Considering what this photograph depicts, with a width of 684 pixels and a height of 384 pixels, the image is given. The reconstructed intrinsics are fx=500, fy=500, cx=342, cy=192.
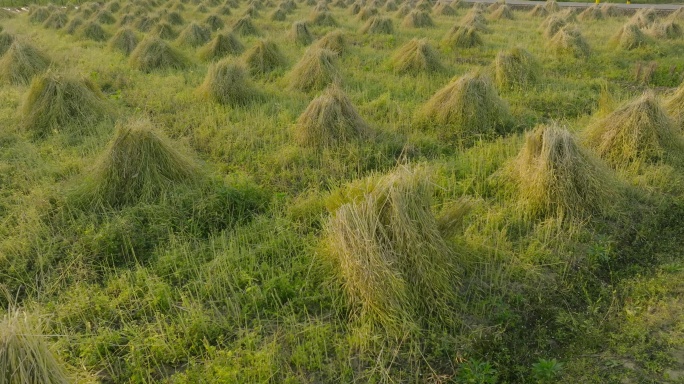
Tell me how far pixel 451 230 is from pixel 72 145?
496cm

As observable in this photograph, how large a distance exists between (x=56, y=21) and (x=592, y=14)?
1695 cm

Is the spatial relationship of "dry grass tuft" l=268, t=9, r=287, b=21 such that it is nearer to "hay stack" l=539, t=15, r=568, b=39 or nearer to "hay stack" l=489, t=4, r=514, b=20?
"hay stack" l=489, t=4, r=514, b=20

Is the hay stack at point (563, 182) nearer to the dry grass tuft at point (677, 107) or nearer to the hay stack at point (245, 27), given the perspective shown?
the dry grass tuft at point (677, 107)

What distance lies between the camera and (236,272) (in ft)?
13.0

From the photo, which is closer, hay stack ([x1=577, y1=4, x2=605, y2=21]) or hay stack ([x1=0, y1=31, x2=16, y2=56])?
hay stack ([x1=0, y1=31, x2=16, y2=56])

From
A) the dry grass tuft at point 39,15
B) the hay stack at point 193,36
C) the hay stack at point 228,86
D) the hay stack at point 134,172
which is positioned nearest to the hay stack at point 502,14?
the hay stack at point 193,36

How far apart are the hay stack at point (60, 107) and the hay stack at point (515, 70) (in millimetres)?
6199

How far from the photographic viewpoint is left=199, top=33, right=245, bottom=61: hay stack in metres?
10.6

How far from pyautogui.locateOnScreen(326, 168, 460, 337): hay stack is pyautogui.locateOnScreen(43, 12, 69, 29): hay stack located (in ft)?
50.4

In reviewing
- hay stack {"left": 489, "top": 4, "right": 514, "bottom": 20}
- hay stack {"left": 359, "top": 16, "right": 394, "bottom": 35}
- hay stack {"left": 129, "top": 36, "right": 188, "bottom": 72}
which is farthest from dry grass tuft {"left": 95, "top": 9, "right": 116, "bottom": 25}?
hay stack {"left": 489, "top": 4, "right": 514, "bottom": 20}

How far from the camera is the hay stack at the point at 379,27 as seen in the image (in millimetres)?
13492

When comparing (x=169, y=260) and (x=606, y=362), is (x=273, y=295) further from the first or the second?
(x=606, y=362)

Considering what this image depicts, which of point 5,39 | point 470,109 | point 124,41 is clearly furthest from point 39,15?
point 470,109

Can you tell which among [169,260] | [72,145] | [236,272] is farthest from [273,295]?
[72,145]
